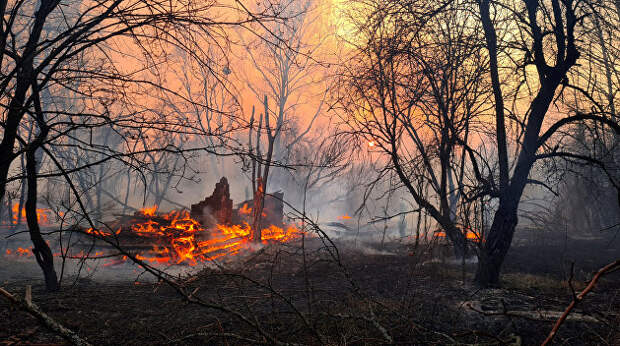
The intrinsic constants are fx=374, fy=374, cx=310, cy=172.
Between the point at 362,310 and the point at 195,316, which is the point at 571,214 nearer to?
the point at 362,310


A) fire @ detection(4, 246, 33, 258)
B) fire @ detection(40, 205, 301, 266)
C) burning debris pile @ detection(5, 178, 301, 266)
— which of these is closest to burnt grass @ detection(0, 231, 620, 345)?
fire @ detection(40, 205, 301, 266)

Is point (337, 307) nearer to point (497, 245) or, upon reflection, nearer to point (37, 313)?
point (497, 245)

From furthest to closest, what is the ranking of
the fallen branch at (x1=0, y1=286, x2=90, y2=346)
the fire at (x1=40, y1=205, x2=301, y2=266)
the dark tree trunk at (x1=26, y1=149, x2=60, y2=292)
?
the fire at (x1=40, y1=205, x2=301, y2=266) → the dark tree trunk at (x1=26, y1=149, x2=60, y2=292) → the fallen branch at (x1=0, y1=286, x2=90, y2=346)

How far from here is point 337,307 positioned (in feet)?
16.0

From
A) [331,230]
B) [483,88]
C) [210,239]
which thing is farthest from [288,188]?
[483,88]

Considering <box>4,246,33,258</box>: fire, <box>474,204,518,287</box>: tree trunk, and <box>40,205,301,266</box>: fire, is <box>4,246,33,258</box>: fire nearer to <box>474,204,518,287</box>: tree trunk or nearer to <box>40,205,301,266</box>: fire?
<box>40,205,301,266</box>: fire

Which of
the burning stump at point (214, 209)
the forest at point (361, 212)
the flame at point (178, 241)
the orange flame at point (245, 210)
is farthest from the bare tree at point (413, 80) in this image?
the orange flame at point (245, 210)

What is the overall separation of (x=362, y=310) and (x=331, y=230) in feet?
54.3

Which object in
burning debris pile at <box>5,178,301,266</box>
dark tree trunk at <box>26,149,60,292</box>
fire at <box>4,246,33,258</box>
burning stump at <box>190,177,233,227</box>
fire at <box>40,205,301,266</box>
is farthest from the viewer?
burning stump at <box>190,177,233,227</box>

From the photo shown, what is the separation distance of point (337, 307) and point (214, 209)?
9.44 metres

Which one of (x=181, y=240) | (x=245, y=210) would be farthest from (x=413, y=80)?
(x=245, y=210)

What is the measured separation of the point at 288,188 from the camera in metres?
32.6

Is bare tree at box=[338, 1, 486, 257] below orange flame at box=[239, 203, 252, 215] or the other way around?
the other way around

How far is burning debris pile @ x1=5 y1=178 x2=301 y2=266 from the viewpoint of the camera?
11296mm
